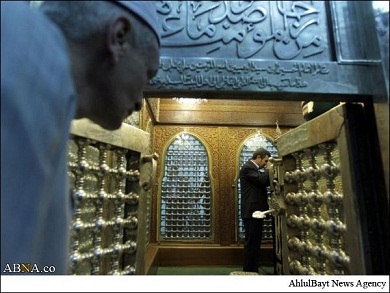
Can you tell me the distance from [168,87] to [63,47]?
563 millimetres

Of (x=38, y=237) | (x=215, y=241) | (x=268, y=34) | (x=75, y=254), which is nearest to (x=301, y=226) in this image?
(x=268, y=34)

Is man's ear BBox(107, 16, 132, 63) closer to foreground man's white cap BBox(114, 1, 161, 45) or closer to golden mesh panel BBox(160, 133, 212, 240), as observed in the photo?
foreground man's white cap BBox(114, 1, 161, 45)

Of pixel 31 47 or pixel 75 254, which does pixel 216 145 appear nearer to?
pixel 75 254

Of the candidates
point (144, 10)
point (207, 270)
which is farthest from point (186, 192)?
point (144, 10)

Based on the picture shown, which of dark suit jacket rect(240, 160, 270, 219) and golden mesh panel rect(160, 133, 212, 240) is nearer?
dark suit jacket rect(240, 160, 270, 219)

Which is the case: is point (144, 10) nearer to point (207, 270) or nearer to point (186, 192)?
point (207, 270)

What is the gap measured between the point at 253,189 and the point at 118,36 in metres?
3.39

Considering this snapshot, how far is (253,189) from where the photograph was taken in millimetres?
3891

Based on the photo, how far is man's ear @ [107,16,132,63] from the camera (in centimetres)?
76

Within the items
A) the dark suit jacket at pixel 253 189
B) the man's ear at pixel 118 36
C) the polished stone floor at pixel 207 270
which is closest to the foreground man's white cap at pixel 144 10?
the man's ear at pixel 118 36

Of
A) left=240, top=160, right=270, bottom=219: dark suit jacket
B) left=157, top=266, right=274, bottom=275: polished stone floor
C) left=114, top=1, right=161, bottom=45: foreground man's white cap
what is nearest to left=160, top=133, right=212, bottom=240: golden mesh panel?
left=157, top=266, right=274, bottom=275: polished stone floor

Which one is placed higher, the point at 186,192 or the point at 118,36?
the point at 118,36

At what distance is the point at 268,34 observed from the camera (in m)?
1.27

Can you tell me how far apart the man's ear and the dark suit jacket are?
3.28 metres
